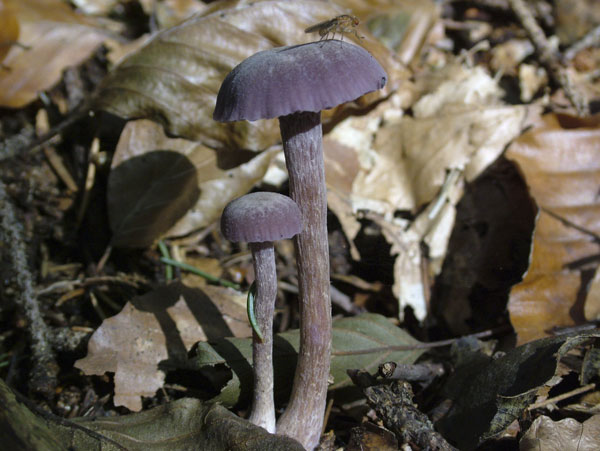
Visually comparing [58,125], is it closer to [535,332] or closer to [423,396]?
[423,396]

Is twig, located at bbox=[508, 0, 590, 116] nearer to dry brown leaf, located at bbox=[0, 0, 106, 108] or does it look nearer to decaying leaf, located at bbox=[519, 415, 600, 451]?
decaying leaf, located at bbox=[519, 415, 600, 451]

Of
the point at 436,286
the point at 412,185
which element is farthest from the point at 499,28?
the point at 436,286

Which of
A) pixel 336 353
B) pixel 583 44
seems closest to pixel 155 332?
pixel 336 353

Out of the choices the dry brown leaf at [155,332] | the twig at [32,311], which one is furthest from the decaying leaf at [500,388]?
the twig at [32,311]

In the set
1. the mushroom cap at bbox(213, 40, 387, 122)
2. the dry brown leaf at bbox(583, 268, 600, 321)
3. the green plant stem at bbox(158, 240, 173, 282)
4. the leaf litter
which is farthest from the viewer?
the green plant stem at bbox(158, 240, 173, 282)

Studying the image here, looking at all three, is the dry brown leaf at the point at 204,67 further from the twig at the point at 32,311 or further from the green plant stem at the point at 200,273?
the twig at the point at 32,311

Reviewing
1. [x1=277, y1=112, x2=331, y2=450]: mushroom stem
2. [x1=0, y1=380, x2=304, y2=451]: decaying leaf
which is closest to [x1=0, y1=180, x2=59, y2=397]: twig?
[x1=0, y1=380, x2=304, y2=451]: decaying leaf

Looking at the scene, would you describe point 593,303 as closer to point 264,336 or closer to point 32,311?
point 264,336
